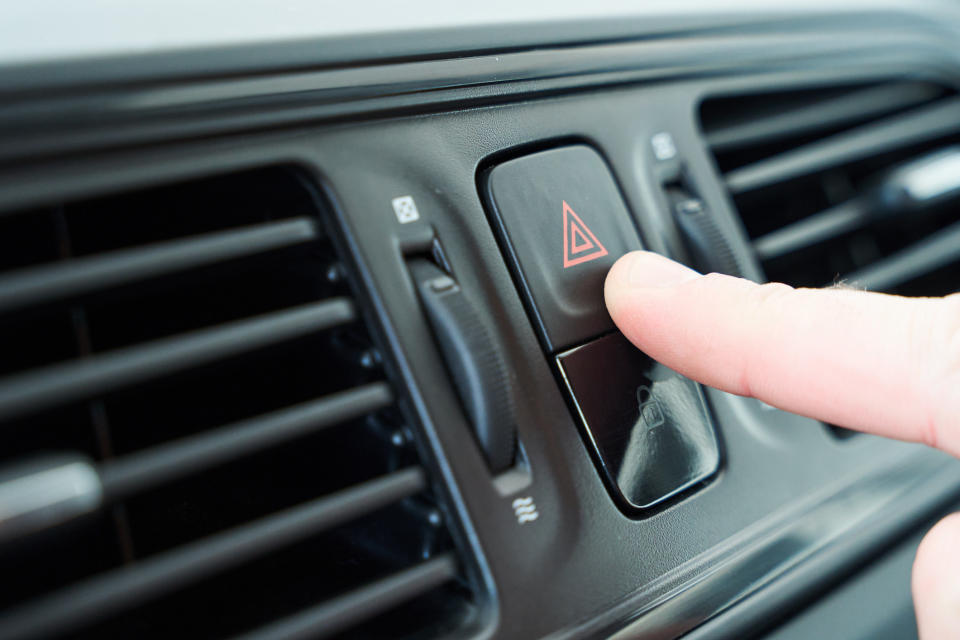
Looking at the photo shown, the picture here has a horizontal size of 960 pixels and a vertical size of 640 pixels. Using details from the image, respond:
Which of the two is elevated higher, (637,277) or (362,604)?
(637,277)

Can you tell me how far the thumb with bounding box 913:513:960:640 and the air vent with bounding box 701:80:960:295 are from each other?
387 mm

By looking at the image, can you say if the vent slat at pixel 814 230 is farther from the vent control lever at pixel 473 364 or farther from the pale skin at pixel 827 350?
the vent control lever at pixel 473 364

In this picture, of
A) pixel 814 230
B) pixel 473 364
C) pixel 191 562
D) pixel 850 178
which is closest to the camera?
pixel 191 562

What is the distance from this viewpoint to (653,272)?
578mm

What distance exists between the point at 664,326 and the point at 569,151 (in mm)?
175

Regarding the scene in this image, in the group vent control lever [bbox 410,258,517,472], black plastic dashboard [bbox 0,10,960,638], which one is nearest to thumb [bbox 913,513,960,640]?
black plastic dashboard [bbox 0,10,960,638]

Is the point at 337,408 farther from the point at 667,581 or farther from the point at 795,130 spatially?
the point at 795,130

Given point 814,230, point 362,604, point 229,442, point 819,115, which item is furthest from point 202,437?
point 819,115

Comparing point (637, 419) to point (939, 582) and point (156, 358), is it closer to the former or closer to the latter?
point (939, 582)

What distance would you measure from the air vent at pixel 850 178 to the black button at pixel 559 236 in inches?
9.4

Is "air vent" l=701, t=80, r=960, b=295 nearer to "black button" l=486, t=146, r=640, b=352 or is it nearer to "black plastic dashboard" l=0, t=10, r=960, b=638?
"black plastic dashboard" l=0, t=10, r=960, b=638

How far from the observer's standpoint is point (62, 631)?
14.8 inches

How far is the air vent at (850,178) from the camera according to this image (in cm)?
83

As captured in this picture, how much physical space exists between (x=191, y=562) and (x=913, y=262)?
0.84 m
